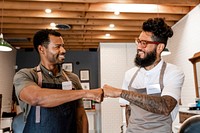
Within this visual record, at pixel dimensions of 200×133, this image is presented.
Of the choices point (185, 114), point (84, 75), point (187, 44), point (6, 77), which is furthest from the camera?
point (84, 75)

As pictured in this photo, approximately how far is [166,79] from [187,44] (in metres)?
3.81

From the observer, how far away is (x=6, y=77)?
288 inches

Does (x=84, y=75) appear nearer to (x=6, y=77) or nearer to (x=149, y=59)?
(x=6, y=77)

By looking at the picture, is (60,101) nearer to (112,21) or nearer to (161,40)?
(161,40)

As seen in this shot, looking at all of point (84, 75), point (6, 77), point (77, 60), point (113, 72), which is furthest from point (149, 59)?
point (77, 60)

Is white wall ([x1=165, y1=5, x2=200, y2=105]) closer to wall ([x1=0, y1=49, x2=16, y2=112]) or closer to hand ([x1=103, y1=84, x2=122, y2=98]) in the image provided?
hand ([x1=103, y1=84, x2=122, y2=98])

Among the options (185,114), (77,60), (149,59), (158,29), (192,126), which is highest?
(77,60)

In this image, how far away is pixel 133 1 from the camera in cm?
445

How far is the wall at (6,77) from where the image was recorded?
6.95m

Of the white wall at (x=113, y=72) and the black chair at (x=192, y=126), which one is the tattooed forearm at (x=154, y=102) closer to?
the black chair at (x=192, y=126)

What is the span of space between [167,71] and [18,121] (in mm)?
1408

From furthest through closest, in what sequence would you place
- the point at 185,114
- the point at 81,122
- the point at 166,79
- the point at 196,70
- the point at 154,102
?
the point at 196,70 → the point at 185,114 → the point at 81,122 → the point at 166,79 → the point at 154,102

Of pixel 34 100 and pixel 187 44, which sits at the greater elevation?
pixel 187 44

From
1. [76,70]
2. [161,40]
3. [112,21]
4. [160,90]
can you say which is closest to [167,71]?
[160,90]
